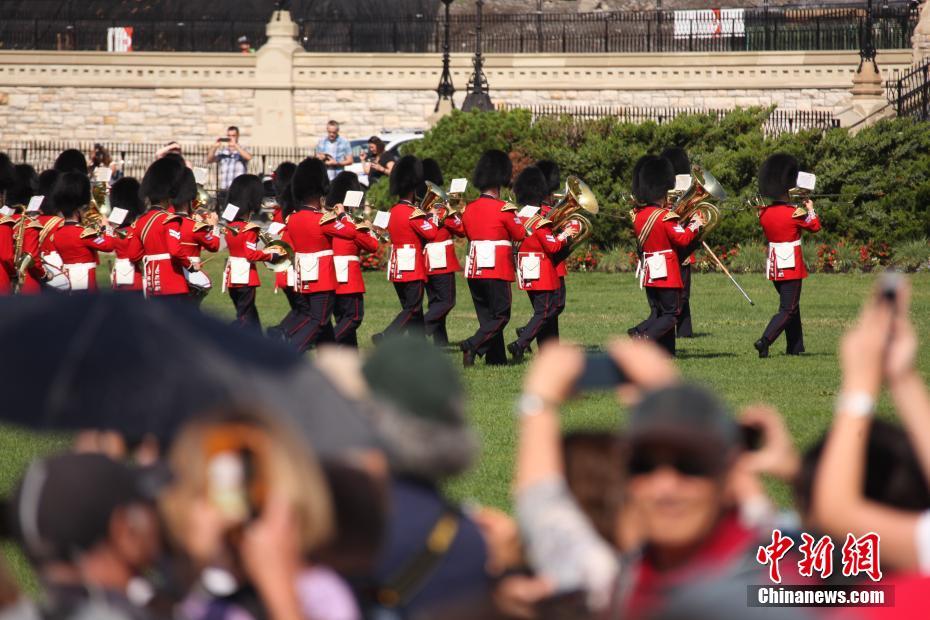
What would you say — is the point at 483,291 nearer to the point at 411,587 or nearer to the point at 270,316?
the point at 270,316

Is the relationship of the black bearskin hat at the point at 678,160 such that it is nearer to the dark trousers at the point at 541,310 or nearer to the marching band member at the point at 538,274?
the marching band member at the point at 538,274

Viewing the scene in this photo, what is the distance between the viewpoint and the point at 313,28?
37000 millimetres

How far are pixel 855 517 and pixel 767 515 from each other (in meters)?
0.18

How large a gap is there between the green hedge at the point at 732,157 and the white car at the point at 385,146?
3.65ft

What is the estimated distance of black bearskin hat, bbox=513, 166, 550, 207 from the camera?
582 inches

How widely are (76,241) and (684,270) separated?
5188mm

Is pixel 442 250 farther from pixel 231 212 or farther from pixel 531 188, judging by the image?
pixel 231 212

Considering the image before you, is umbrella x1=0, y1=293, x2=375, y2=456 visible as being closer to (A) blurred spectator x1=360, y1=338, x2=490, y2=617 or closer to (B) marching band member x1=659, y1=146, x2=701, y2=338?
(A) blurred spectator x1=360, y1=338, x2=490, y2=617

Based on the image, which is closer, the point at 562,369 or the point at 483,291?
the point at 562,369

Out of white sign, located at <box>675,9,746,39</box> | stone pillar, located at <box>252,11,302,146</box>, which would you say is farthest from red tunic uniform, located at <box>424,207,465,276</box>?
white sign, located at <box>675,9,746,39</box>

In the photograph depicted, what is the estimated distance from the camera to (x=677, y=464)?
290 cm

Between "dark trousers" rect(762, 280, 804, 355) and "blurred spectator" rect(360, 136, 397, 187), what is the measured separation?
11.8 m

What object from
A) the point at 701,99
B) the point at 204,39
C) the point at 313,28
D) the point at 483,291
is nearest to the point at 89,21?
the point at 204,39

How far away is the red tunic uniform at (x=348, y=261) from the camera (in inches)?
527
